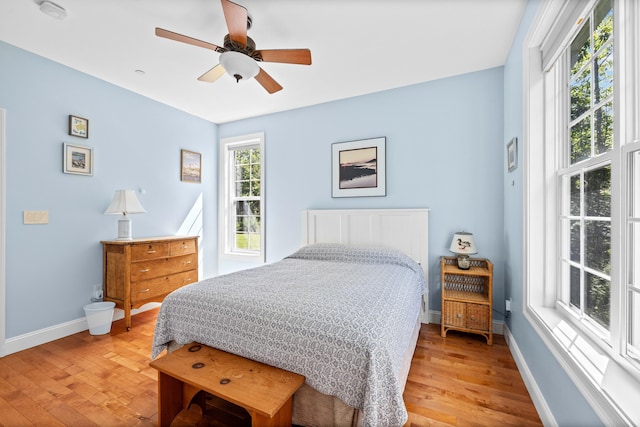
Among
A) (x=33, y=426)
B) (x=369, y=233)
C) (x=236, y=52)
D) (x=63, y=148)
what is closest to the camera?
(x=33, y=426)

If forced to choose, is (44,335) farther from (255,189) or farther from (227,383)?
(255,189)

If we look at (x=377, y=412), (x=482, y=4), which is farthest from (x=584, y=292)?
(x=482, y=4)

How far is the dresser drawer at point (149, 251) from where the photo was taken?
2838 mm

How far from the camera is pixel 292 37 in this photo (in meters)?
2.27

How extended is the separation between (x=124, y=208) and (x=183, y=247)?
0.80 m

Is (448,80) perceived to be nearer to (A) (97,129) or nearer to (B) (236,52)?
(B) (236,52)

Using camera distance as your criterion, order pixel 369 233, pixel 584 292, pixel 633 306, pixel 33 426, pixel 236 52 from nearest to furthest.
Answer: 1. pixel 633 306
2. pixel 584 292
3. pixel 33 426
4. pixel 236 52
5. pixel 369 233

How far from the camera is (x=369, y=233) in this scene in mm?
3223

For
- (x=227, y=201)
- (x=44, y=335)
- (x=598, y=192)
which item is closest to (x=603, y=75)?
(x=598, y=192)

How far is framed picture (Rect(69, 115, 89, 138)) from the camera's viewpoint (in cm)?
272

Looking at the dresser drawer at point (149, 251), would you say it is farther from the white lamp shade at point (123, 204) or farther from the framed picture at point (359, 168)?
the framed picture at point (359, 168)

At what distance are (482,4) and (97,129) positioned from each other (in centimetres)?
371

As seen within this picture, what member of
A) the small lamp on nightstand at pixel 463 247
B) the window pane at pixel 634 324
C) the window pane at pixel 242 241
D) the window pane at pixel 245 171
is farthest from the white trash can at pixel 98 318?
the window pane at pixel 634 324

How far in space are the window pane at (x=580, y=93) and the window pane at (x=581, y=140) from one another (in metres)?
0.06
